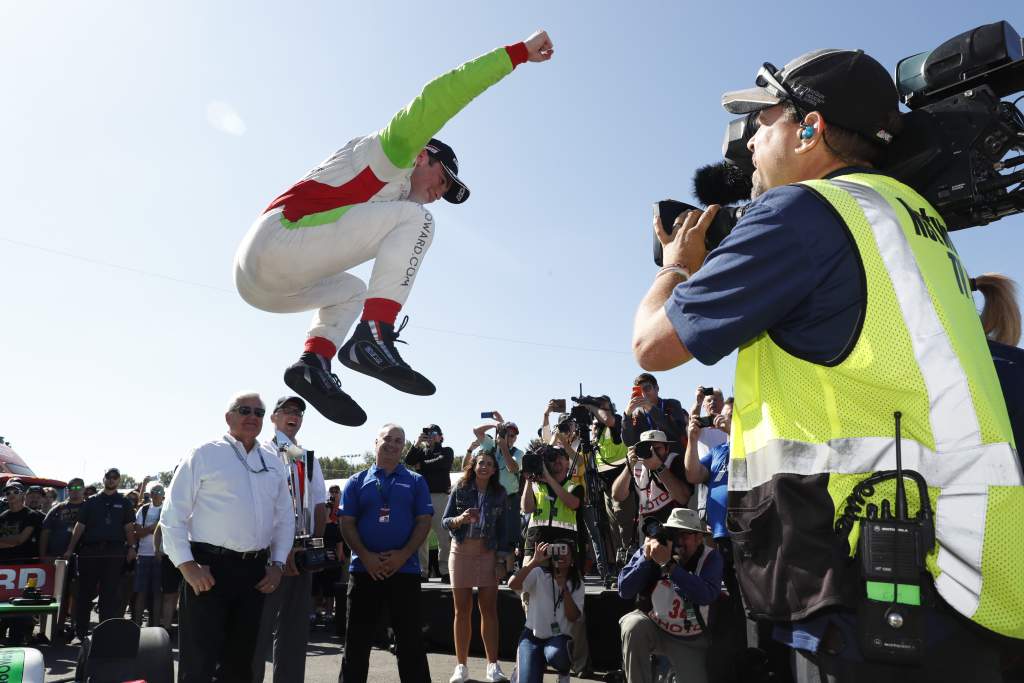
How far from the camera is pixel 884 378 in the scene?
1.34 m

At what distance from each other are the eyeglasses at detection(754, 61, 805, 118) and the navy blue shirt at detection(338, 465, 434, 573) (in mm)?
4021

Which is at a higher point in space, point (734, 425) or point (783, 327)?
point (783, 327)

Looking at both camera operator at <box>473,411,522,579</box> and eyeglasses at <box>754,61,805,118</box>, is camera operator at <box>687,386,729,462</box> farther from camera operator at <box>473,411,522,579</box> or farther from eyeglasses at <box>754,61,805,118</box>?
eyeglasses at <box>754,61,805,118</box>

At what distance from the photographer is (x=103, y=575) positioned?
888 cm

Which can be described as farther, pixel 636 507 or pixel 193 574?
pixel 636 507

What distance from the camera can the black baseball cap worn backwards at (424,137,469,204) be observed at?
10.1 ft

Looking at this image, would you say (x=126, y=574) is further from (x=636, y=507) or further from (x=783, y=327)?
(x=783, y=327)

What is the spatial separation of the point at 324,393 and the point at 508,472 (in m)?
4.65

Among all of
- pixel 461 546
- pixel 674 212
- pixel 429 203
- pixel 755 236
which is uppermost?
pixel 429 203

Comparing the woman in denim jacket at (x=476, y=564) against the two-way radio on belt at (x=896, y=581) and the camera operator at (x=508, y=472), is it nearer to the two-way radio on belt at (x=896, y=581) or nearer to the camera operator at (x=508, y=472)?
the camera operator at (x=508, y=472)

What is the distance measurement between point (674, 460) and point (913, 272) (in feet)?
13.9

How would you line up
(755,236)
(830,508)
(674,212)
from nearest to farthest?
(830,508) → (755,236) → (674,212)

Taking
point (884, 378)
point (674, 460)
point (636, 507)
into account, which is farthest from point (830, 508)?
point (636, 507)

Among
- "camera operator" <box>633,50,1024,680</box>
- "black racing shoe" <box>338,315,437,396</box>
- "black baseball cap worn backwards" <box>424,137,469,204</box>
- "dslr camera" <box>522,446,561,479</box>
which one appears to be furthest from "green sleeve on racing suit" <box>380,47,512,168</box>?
"dslr camera" <box>522,446,561,479</box>
